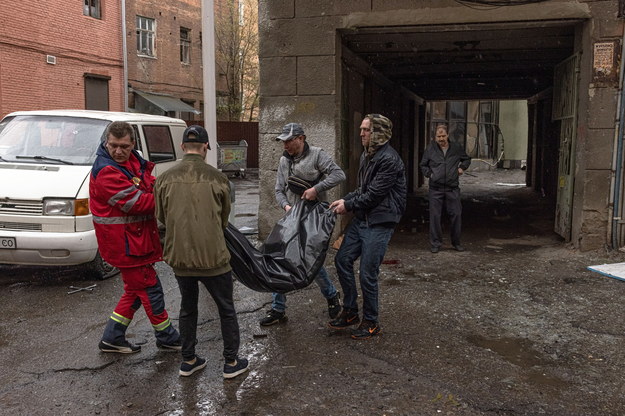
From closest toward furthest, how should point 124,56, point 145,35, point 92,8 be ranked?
point 92,8, point 124,56, point 145,35

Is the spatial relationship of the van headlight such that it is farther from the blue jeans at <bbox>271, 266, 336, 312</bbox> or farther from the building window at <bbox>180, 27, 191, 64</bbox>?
the building window at <bbox>180, 27, 191, 64</bbox>

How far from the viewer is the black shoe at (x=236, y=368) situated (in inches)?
157

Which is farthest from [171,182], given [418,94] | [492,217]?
[418,94]

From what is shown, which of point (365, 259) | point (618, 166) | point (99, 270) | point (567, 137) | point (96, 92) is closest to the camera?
point (365, 259)

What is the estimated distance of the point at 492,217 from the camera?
458 inches

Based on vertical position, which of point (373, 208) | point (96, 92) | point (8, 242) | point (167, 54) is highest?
point (167, 54)

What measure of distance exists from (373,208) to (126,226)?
1932 millimetres

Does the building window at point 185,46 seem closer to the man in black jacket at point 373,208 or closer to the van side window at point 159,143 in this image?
the van side window at point 159,143

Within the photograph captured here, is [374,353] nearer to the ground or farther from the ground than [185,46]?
nearer to the ground

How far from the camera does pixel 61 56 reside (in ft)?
60.1

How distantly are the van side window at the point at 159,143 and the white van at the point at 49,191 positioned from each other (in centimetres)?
90

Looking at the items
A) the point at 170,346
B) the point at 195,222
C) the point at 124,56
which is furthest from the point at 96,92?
the point at 195,222

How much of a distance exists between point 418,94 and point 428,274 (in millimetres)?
12596

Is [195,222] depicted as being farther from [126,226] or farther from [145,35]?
[145,35]
